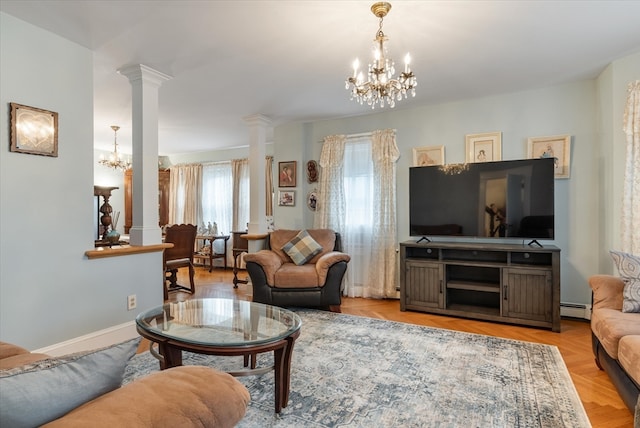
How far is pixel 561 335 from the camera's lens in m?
3.11

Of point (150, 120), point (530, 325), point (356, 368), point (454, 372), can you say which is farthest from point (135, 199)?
point (530, 325)

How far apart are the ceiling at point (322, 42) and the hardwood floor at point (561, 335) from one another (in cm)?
248

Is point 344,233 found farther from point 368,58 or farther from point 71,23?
point 71,23

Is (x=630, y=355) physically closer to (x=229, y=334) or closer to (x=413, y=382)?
(x=413, y=382)

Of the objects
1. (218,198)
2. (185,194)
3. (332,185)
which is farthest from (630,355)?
(185,194)

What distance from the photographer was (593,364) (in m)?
2.50

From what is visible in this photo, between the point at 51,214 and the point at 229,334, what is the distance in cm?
176

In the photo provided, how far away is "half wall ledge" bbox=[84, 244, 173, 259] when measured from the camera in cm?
276

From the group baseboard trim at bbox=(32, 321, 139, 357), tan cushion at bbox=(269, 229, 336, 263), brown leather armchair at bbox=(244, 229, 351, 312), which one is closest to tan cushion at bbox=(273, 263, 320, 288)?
brown leather armchair at bbox=(244, 229, 351, 312)

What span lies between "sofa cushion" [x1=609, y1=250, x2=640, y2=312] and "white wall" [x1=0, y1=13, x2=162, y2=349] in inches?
151

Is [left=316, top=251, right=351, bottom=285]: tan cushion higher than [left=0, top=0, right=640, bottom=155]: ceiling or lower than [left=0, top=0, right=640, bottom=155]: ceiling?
lower

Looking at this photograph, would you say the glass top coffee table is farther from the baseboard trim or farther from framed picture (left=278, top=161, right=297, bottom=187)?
framed picture (left=278, top=161, right=297, bottom=187)

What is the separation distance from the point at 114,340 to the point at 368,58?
3.29 m

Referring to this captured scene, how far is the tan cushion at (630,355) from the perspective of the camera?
166 cm
